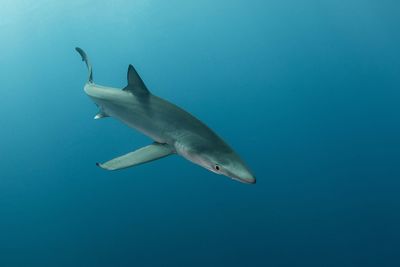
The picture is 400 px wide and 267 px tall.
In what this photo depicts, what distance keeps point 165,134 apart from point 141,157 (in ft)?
0.86

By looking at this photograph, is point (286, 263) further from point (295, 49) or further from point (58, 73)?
point (58, 73)

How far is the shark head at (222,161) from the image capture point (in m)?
2.25

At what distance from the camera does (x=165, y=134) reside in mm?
2920

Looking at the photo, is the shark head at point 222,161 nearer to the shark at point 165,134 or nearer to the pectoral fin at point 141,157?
the shark at point 165,134

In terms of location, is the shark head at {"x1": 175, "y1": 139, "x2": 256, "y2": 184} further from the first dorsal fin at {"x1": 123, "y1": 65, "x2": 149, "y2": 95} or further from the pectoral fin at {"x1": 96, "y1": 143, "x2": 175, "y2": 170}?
the first dorsal fin at {"x1": 123, "y1": 65, "x2": 149, "y2": 95}

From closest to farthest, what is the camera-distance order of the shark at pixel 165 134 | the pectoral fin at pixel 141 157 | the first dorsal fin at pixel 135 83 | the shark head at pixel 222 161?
the shark head at pixel 222 161, the shark at pixel 165 134, the pectoral fin at pixel 141 157, the first dorsal fin at pixel 135 83

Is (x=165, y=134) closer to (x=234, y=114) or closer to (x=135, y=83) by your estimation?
(x=135, y=83)

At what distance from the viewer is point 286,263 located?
16.5 ft

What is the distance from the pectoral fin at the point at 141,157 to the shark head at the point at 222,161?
0.17m

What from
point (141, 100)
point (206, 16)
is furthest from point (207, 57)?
point (141, 100)

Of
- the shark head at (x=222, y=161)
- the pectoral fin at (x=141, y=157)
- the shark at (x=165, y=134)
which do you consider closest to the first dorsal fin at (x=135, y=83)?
the shark at (x=165, y=134)

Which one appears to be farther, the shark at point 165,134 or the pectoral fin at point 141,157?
the pectoral fin at point 141,157

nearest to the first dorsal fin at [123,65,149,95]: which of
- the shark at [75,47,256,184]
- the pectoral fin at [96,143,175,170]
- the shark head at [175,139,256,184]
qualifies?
the shark at [75,47,256,184]

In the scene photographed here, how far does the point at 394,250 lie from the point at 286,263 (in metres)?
1.54
